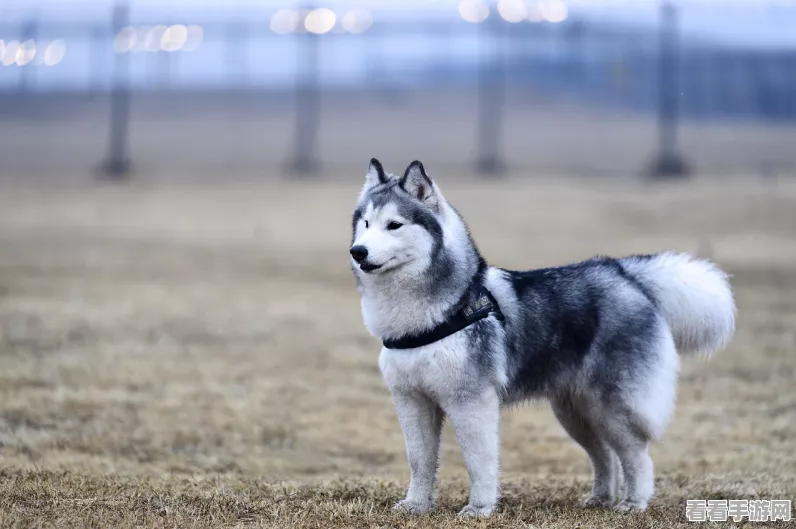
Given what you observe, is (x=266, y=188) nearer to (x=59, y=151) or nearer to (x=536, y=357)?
(x=59, y=151)

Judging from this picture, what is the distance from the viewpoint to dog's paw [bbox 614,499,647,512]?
633 cm

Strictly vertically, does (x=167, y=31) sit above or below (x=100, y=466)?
above

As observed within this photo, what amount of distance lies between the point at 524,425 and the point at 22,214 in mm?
15444

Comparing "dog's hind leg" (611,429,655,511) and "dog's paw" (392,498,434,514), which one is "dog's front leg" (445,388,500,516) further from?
"dog's hind leg" (611,429,655,511)

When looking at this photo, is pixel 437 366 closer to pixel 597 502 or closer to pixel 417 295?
pixel 417 295

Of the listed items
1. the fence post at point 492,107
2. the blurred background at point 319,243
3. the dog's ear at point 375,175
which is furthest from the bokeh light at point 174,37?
the dog's ear at point 375,175

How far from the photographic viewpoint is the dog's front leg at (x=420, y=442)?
6.11m

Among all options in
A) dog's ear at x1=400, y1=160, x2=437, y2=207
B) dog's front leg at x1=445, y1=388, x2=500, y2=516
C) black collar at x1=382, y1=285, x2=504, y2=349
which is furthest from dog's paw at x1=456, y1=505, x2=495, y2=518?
dog's ear at x1=400, y1=160, x2=437, y2=207

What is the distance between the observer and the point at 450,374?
591 centimetres

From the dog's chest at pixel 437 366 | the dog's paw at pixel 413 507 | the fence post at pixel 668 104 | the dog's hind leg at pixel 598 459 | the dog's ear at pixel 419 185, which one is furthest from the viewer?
the fence post at pixel 668 104

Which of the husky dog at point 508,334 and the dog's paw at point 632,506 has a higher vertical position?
the husky dog at point 508,334

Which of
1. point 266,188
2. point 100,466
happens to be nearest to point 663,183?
point 266,188

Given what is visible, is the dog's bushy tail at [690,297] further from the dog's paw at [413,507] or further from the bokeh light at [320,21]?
the bokeh light at [320,21]

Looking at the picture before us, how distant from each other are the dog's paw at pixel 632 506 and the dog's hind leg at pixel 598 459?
0.86 feet
